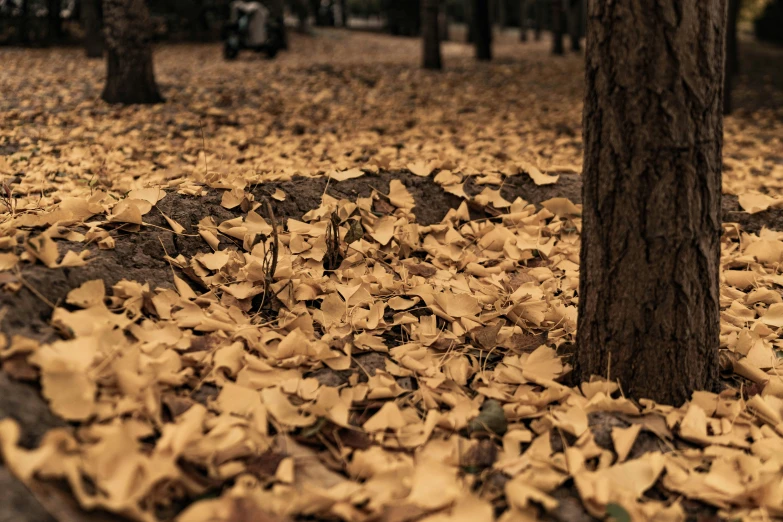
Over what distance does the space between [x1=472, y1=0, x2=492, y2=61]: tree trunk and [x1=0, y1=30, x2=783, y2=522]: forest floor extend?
6.71m

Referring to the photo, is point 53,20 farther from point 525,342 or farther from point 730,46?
point 525,342

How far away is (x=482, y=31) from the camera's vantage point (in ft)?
32.6

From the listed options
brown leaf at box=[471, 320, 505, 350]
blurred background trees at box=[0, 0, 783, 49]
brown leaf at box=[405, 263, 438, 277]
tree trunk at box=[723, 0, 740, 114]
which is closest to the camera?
brown leaf at box=[471, 320, 505, 350]

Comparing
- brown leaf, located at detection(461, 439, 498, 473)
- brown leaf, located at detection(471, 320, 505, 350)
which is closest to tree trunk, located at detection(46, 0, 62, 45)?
brown leaf, located at detection(471, 320, 505, 350)

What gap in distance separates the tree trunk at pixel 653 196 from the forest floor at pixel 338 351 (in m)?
0.12

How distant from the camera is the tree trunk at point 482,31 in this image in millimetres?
9758

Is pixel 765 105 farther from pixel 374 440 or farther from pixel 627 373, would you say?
pixel 374 440

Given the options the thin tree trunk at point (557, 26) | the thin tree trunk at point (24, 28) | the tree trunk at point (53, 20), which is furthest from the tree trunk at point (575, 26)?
the thin tree trunk at point (24, 28)

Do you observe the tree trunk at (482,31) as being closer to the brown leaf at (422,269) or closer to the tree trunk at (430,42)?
the tree trunk at (430,42)

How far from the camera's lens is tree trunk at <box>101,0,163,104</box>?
529 cm

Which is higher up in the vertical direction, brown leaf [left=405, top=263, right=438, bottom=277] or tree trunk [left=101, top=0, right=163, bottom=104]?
tree trunk [left=101, top=0, right=163, bottom=104]

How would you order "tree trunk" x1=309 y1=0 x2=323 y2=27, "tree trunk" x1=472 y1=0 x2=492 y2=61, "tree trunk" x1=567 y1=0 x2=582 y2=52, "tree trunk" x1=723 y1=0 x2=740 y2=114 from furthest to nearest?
1. "tree trunk" x1=309 y1=0 x2=323 y2=27
2. "tree trunk" x1=567 y1=0 x2=582 y2=52
3. "tree trunk" x1=472 y1=0 x2=492 y2=61
4. "tree trunk" x1=723 y1=0 x2=740 y2=114

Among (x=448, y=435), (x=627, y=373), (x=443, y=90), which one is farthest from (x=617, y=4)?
(x=443, y=90)

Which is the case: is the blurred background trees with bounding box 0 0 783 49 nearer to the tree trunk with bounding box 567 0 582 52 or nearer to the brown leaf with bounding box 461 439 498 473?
the tree trunk with bounding box 567 0 582 52
